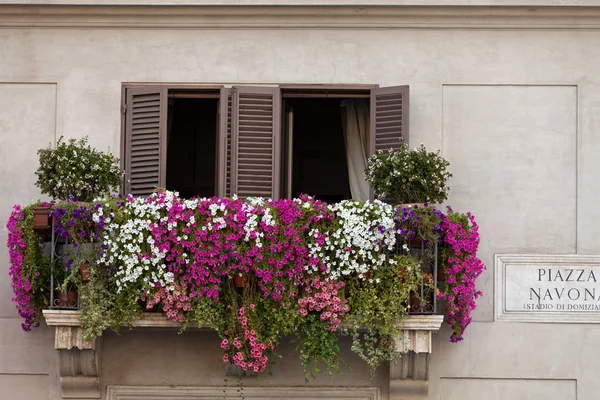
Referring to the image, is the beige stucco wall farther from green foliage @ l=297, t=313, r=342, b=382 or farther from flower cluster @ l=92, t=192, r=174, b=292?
flower cluster @ l=92, t=192, r=174, b=292

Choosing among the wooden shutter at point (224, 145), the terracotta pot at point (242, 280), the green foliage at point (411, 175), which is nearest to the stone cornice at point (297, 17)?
the wooden shutter at point (224, 145)

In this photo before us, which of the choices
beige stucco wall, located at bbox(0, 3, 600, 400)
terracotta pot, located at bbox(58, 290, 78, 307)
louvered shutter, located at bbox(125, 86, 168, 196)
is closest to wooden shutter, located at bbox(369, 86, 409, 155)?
beige stucco wall, located at bbox(0, 3, 600, 400)

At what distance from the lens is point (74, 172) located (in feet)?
42.2

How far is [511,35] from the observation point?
13633mm

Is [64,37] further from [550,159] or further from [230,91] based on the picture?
[550,159]

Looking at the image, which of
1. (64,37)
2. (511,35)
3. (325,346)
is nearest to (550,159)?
(511,35)

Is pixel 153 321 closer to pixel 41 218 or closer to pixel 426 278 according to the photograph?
pixel 41 218

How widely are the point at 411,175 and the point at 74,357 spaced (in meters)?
3.59

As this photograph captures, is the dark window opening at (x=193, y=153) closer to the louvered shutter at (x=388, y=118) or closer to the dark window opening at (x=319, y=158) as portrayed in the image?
the dark window opening at (x=319, y=158)

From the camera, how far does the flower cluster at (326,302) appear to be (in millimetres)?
12453

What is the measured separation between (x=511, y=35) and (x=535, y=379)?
3.37 metres

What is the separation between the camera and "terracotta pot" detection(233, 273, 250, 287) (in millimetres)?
12547

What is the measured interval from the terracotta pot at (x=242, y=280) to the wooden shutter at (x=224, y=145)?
1130 mm

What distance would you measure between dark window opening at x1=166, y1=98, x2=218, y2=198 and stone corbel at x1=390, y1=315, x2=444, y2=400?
5690mm
